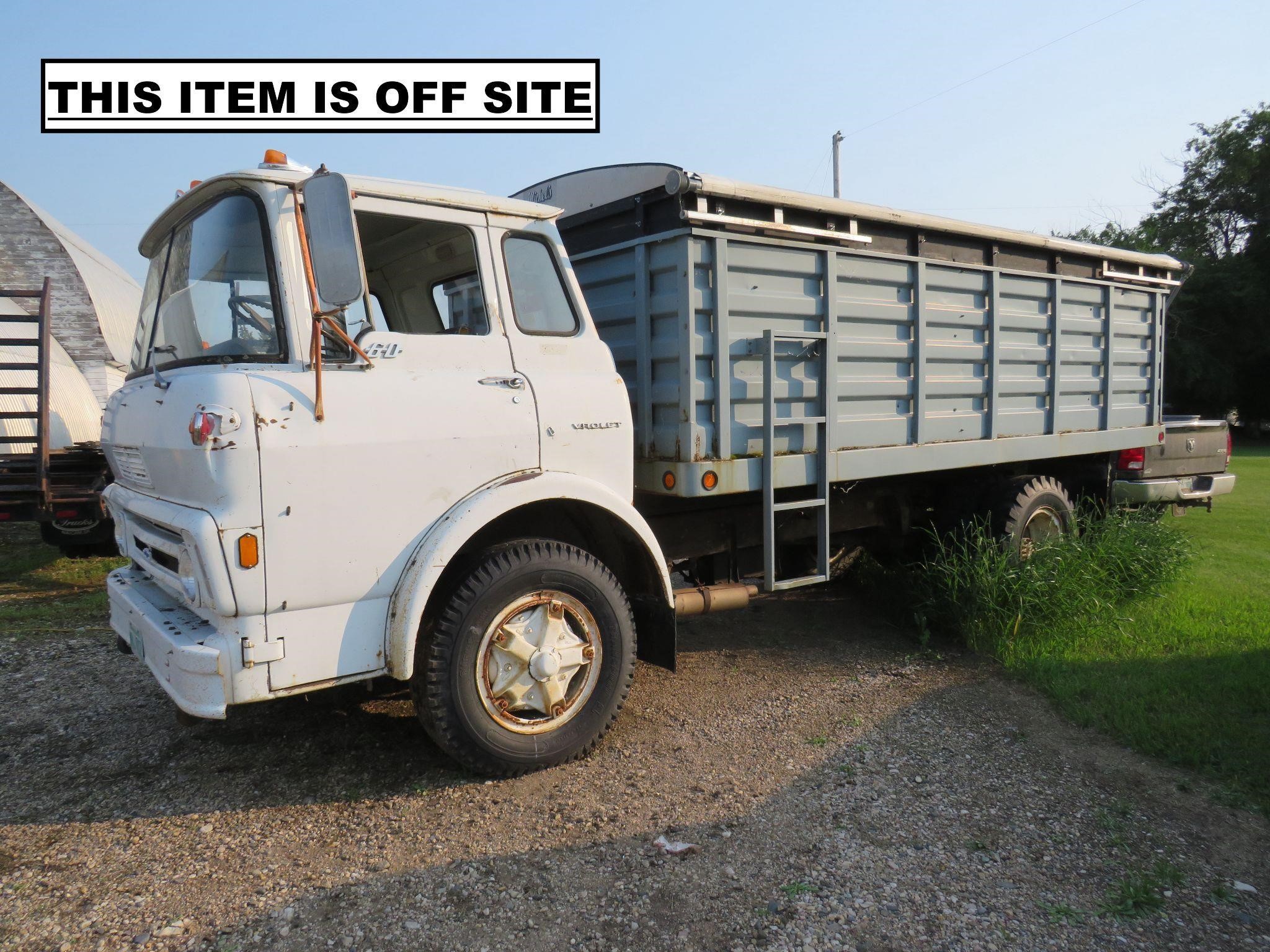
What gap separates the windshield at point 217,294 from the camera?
3.21 meters

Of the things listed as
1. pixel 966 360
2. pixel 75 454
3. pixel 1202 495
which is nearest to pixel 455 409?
pixel 966 360

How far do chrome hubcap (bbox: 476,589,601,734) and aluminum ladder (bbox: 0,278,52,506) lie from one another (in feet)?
19.5

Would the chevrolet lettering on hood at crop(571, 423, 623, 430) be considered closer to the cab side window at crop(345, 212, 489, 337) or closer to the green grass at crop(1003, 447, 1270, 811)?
the cab side window at crop(345, 212, 489, 337)

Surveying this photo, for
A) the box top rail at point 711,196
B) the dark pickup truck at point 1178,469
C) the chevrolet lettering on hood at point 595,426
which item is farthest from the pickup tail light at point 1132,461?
the chevrolet lettering on hood at point 595,426

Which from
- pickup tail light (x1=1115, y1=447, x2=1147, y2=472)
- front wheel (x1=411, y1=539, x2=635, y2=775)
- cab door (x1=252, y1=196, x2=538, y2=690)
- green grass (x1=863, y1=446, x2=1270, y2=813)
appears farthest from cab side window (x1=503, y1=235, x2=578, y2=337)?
pickup tail light (x1=1115, y1=447, x2=1147, y2=472)

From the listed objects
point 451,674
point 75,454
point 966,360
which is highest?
point 966,360

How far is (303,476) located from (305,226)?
2.85ft

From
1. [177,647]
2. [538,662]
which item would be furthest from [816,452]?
[177,647]

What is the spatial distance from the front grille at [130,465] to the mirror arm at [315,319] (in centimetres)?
86

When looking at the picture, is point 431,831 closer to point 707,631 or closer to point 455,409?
point 455,409

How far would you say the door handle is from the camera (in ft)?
11.5

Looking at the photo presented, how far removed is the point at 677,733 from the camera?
4.16m

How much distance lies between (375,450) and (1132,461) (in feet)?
21.4

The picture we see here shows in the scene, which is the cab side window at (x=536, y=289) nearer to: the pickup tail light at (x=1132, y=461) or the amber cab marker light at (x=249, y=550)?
the amber cab marker light at (x=249, y=550)
